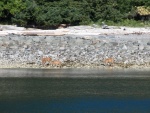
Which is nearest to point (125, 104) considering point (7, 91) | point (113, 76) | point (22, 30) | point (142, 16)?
point (7, 91)

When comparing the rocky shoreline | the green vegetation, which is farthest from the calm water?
the green vegetation

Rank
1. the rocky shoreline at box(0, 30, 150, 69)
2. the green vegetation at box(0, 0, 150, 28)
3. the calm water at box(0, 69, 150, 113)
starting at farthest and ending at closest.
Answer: the green vegetation at box(0, 0, 150, 28)
the rocky shoreline at box(0, 30, 150, 69)
the calm water at box(0, 69, 150, 113)

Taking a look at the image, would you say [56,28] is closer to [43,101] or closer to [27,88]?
[27,88]

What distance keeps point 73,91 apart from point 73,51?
34.2 feet

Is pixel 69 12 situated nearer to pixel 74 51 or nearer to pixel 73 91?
pixel 74 51

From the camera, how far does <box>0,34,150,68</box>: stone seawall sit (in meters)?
46.6

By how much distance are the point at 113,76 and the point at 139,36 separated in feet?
39.0

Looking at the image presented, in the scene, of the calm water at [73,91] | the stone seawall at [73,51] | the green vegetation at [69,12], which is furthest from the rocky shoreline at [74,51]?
the green vegetation at [69,12]

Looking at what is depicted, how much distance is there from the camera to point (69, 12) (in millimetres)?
60188

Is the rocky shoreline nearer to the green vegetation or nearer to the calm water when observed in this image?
the calm water

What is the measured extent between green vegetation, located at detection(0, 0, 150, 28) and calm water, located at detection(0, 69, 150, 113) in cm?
1443

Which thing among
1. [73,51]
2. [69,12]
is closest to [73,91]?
[73,51]

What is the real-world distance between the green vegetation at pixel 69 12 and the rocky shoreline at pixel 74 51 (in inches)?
283

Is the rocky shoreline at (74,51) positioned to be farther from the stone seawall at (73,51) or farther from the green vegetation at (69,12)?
the green vegetation at (69,12)
